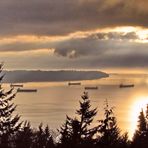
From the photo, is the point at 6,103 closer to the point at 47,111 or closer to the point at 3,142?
the point at 3,142

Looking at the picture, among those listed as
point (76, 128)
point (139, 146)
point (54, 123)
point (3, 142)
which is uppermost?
point (54, 123)

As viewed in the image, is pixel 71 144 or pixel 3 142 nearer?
pixel 3 142

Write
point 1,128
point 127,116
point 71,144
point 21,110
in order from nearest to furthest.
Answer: point 1,128 → point 71,144 → point 127,116 → point 21,110

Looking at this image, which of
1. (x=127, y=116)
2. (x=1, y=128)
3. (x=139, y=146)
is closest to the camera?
(x=1, y=128)

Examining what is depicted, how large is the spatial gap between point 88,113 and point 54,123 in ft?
402

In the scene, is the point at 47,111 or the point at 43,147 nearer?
the point at 43,147

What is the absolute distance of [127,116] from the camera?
172 meters

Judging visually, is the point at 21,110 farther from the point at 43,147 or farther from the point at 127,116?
the point at 43,147

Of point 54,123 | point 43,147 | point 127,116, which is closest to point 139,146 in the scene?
point 43,147

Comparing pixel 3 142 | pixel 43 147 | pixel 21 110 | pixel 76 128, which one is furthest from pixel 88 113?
pixel 21 110

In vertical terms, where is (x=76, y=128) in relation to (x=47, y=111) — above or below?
below

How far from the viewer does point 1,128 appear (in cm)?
1723

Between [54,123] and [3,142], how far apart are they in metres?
126

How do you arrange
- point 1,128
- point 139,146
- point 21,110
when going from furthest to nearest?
point 21,110 → point 139,146 → point 1,128
